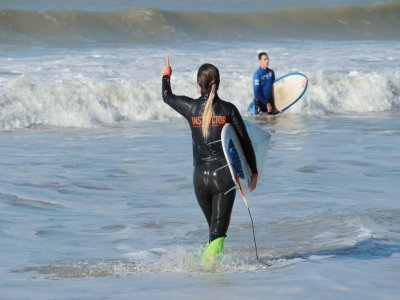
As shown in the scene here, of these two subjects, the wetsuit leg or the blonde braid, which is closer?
the blonde braid

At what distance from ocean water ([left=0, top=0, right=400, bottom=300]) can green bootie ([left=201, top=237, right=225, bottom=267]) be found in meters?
0.08

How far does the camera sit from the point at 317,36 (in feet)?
103

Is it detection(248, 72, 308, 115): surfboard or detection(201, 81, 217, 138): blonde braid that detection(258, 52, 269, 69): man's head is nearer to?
detection(248, 72, 308, 115): surfboard

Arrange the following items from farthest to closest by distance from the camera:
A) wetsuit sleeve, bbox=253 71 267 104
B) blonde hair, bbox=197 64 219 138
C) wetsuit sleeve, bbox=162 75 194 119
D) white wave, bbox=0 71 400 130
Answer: white wave, bbox=0 71 400 130, wetsuit sleeve, bbox=253 71 267 104, wetsuit sleeve, bbox=162 75 194 119, blonde hair, bbox=197 64 219 138

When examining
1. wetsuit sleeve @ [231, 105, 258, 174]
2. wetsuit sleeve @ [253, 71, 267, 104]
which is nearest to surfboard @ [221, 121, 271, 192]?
wetsuit sleeve @ [231, 105, 258, 174]

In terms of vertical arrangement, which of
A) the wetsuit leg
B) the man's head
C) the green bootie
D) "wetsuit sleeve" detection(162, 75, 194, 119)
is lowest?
the green bootie

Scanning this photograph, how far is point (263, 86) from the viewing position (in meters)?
17.3

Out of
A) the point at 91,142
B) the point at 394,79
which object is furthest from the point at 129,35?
the point at 91,142

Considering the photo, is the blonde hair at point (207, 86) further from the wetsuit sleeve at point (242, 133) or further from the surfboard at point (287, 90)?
the surfboard at point (287, 90)

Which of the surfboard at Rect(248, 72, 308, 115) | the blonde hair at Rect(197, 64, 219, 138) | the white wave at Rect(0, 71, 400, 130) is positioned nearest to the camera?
the blonde hair at Rect(197, 64, 219, 138)

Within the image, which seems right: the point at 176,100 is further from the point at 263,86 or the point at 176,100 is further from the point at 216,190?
the point at 263,86

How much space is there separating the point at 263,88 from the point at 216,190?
10.7 metres

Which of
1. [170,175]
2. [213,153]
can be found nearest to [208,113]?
[213,153]

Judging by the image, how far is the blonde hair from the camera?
6.57 m
